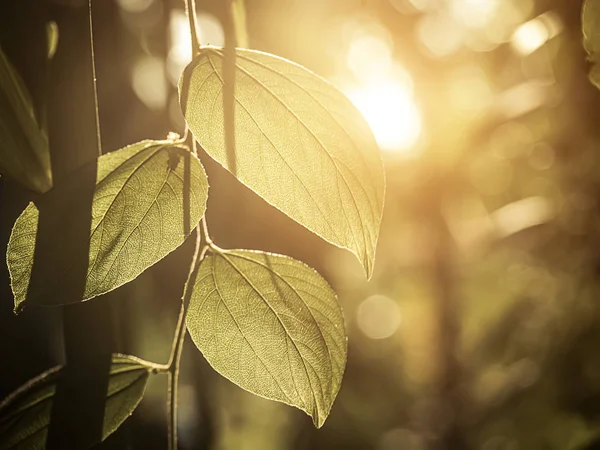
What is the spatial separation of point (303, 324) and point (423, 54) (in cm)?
240

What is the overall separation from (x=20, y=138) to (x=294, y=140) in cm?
18

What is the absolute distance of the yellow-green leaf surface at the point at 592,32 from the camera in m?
0.35

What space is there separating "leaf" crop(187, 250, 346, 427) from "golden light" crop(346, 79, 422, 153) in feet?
4.14

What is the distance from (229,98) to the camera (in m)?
0.31

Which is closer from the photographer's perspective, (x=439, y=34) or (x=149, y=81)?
(x=149, y=81)

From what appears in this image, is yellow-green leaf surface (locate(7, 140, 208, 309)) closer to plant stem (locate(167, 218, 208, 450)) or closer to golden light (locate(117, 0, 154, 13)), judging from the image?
plant stem (locate(167, 218, 208, 450))

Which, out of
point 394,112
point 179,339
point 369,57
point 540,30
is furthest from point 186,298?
point 369,57

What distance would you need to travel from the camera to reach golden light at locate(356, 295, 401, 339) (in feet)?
19.3

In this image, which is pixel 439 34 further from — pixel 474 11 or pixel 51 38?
pixel 51 38

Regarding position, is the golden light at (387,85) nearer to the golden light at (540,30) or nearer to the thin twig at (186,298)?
the golden light at (540,30)

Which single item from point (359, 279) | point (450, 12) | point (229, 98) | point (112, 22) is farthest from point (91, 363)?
point (359, 279)

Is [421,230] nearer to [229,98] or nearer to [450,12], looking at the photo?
[450,12]

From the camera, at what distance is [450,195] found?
253 centimetres

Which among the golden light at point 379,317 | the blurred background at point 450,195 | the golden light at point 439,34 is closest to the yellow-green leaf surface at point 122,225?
the blurred background at point 450,195
